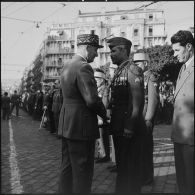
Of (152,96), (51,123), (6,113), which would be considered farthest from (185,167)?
(6,113)

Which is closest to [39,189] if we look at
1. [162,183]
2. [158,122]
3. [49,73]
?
[162,183]

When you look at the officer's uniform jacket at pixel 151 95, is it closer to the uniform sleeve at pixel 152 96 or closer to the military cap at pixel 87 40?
the uniform sleeve at pixel 152 96

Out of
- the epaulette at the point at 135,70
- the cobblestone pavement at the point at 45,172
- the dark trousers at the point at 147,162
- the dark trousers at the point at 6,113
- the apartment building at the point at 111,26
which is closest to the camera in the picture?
the epaulette at the point at 135,70

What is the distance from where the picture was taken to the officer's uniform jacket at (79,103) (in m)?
3.44

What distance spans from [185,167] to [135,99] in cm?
94

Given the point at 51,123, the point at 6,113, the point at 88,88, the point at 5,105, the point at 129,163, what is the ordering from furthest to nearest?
the point at 6,113, the point at 5,105, the point at 51,123, the point at 129,163, the point at 88,88

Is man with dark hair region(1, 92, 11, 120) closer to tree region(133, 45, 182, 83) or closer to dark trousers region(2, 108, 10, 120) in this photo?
dark trousers region(2, 108, 10, 120)

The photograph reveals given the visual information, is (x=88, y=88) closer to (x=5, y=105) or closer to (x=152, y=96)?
(x=152, y=96)

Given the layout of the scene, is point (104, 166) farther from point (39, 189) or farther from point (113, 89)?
point (113, 89)

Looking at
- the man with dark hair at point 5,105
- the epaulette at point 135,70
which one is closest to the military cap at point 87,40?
the epaulette at point 135,70

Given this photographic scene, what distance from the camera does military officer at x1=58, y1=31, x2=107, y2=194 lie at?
344 cm

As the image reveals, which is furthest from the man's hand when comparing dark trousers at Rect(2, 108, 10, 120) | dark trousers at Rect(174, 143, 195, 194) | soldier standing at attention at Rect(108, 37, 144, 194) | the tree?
dark trousers at Rect(2, 108, 10, 120)

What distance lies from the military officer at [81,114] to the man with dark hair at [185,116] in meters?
0.87

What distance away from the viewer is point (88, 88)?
11.1ft
